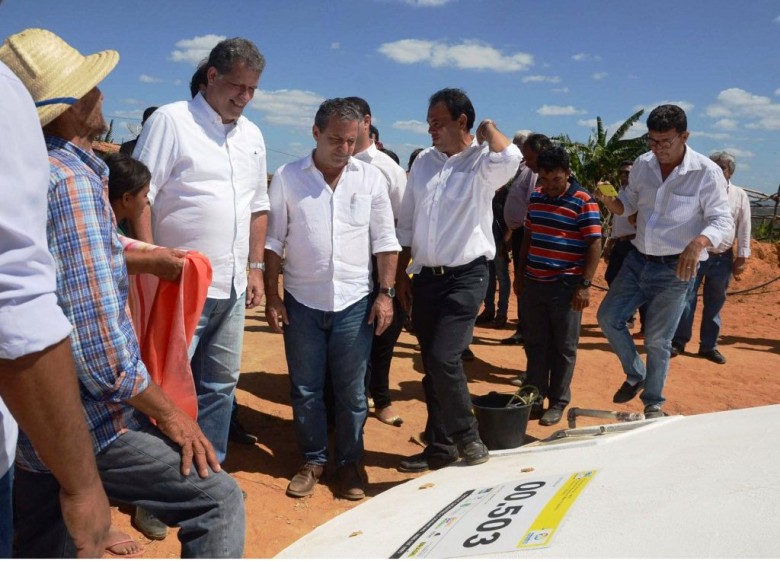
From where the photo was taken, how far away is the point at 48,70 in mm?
1824

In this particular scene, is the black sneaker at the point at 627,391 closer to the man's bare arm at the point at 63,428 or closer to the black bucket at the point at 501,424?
the black bucket at the point at 501,424

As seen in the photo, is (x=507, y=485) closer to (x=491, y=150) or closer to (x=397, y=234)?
(x=491, y=150)

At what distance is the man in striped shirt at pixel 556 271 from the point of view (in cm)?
533

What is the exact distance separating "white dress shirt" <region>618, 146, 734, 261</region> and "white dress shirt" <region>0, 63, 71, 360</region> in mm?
4248

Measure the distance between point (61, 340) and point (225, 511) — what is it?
0.87 meters

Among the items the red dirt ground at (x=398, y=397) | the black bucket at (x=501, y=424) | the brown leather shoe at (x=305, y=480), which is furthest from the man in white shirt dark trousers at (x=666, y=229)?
the brown leather shoe at (x=305, y=480)

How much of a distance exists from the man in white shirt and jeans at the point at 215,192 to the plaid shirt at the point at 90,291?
1.46 meters

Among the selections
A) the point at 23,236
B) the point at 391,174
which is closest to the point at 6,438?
the point at 23,236

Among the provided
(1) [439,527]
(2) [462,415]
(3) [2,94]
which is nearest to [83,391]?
(3) [2,94]

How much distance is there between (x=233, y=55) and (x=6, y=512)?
256 cm

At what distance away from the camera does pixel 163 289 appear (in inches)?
93.6

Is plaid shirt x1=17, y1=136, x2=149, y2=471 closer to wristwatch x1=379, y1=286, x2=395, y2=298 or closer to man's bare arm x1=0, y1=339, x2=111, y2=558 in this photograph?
man's bare arm x1=0, y1=339, x2=111, y2=558

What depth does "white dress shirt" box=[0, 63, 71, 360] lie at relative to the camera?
1183 millimetres

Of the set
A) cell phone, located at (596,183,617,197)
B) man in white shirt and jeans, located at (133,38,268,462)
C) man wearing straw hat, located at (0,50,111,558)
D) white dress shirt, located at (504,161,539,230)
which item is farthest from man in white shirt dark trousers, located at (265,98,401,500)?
white dress shirt, located at (504,161,539,230)
